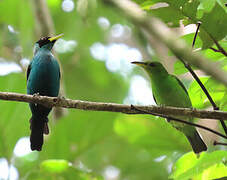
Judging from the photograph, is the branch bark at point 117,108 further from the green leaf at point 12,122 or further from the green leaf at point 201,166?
the green leaf at point 12,122

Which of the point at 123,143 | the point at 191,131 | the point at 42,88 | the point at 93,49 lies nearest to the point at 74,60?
the point at 93,49

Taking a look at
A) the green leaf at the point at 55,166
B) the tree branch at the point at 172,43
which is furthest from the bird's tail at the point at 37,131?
the tree branch at the point at 172,43

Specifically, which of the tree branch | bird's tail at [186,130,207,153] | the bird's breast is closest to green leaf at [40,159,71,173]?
bird's tail at [186,130,207,153]

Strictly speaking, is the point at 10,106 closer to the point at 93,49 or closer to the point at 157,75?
the point at 157,75

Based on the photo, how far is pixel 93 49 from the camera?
8.98m

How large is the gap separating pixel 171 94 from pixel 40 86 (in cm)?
152

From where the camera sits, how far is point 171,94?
3967mm

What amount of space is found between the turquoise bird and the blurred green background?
0.23m

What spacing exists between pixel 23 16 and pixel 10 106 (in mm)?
1901

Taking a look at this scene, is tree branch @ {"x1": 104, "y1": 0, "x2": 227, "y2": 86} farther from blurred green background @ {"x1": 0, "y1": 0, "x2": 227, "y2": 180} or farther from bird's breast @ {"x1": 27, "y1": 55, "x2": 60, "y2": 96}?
bird's breast @ {"x1": 27, "y1": 55, "x2": 60, "y2": 96}

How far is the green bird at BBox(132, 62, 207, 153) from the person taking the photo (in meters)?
3.85

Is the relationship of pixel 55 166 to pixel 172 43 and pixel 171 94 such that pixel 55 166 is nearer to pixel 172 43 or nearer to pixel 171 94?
pixel 171 94

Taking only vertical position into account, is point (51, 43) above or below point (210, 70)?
below

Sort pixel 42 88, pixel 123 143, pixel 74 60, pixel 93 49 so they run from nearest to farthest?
pixel 42 88 < pixel 123 143 < pixel 74 60 < pixel 93 49
